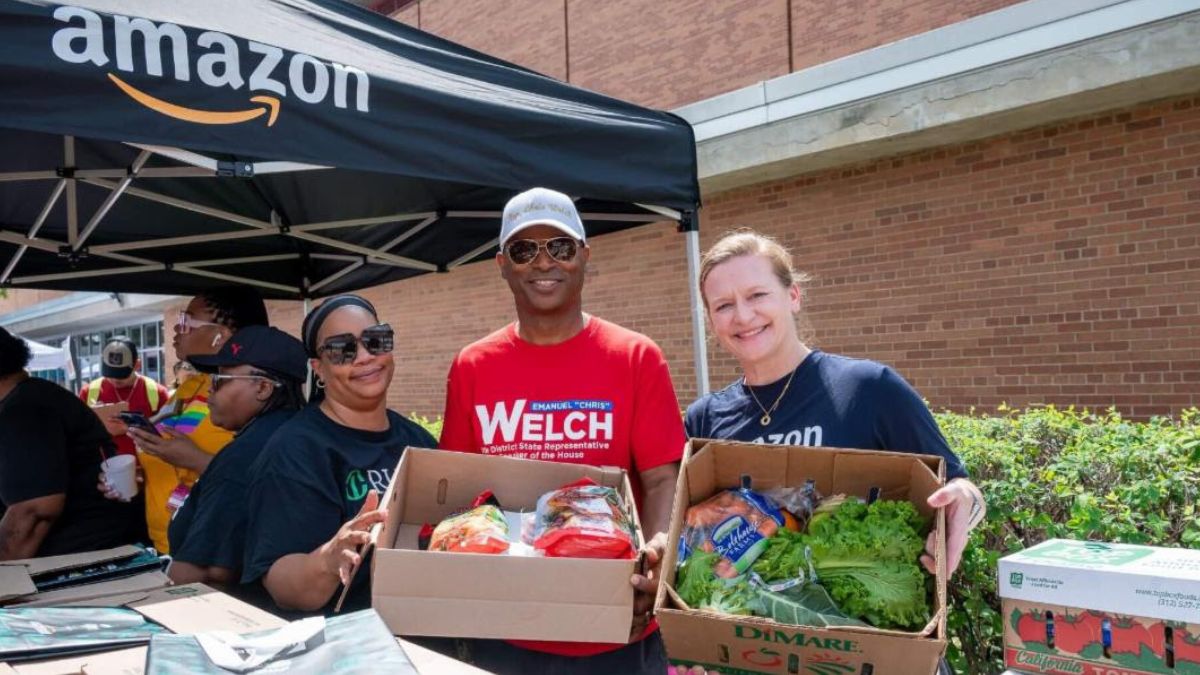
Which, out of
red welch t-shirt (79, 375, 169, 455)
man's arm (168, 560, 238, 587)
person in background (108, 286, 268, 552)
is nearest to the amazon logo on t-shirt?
man's arm (168, 560, 238, 587)

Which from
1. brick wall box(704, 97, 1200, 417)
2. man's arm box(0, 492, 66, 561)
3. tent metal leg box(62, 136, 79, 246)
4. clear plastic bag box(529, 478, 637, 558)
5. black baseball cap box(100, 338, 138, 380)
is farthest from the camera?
brick wall box(704, 97, 1200, 417)

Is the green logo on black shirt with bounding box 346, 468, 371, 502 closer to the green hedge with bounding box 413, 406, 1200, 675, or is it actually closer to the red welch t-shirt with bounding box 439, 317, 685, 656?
the red welch t-shirt with bounding box 439, 317, 685, 656

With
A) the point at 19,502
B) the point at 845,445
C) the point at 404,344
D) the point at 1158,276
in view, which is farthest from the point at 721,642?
the point at 404,344

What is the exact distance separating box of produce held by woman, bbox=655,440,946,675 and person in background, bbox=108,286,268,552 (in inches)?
81.1

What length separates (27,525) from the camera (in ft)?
10.0

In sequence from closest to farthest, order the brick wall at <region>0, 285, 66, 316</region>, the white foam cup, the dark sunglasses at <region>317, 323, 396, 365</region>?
the dark sunglasses at <region>317, 323, 396, 365</region>, the white foam cup, the brick wall at <region>0, 285, 66, 316</region>

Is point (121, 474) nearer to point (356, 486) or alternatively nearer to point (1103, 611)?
point (356, 486)

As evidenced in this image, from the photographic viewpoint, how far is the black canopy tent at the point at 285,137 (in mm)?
2078

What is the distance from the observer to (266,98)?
2309 mm

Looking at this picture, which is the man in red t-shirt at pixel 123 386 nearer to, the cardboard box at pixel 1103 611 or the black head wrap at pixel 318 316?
the black head wrap at pixel 318 316

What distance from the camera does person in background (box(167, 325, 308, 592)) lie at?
2369mm

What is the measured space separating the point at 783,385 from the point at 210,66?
5.68ft

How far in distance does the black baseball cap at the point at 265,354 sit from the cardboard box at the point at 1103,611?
225 centimetres

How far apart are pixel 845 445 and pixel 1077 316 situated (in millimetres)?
5567
